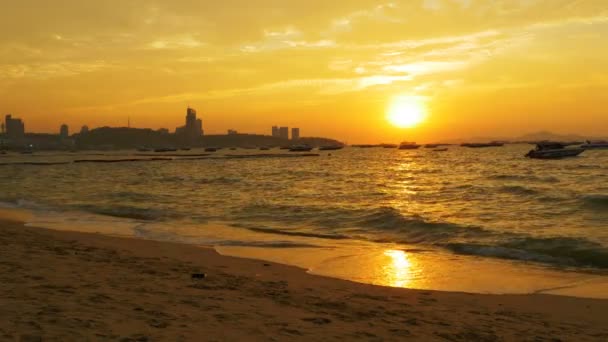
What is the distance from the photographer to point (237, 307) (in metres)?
8.36

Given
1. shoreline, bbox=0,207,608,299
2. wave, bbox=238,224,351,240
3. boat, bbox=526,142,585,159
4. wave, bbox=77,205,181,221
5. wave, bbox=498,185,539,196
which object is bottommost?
wave, bbox=77,205,181,221

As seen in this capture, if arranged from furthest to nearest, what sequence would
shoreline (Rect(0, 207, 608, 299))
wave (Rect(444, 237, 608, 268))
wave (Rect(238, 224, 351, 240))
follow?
wave (Rect(238, 224, 351, 240)) < wave (Rect(444, 237, 608, 268)) < shoreline (Rect(0, 207, 608, 299))

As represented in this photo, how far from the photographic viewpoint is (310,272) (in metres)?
13.0

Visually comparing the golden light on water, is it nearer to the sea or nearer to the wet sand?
the sea

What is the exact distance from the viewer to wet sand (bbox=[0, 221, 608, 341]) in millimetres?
6766

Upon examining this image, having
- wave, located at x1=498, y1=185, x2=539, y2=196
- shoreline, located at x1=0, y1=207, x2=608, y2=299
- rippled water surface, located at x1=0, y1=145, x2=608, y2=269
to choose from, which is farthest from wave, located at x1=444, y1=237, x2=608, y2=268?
wave, located at x1=498, y1=185, x2=539, y2=196

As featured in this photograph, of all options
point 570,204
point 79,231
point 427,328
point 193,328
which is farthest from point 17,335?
point 570,204

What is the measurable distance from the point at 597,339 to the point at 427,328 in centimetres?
252

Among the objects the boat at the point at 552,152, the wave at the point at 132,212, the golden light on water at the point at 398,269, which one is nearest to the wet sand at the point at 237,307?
the golden light on water at the point at 398,269

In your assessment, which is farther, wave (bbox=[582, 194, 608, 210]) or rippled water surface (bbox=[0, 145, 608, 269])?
wave (bbox=[582, 194, 608, 210])

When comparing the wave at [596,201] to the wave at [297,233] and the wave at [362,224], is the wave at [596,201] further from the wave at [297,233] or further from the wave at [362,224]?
the wave at [297,233]

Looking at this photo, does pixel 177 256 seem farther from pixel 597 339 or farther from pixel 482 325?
pixel 597 339

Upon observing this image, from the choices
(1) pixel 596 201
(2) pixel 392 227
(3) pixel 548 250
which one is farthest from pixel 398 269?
(1) pixel 596 201

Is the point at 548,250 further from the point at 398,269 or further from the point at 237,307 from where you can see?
the point at 237,307
